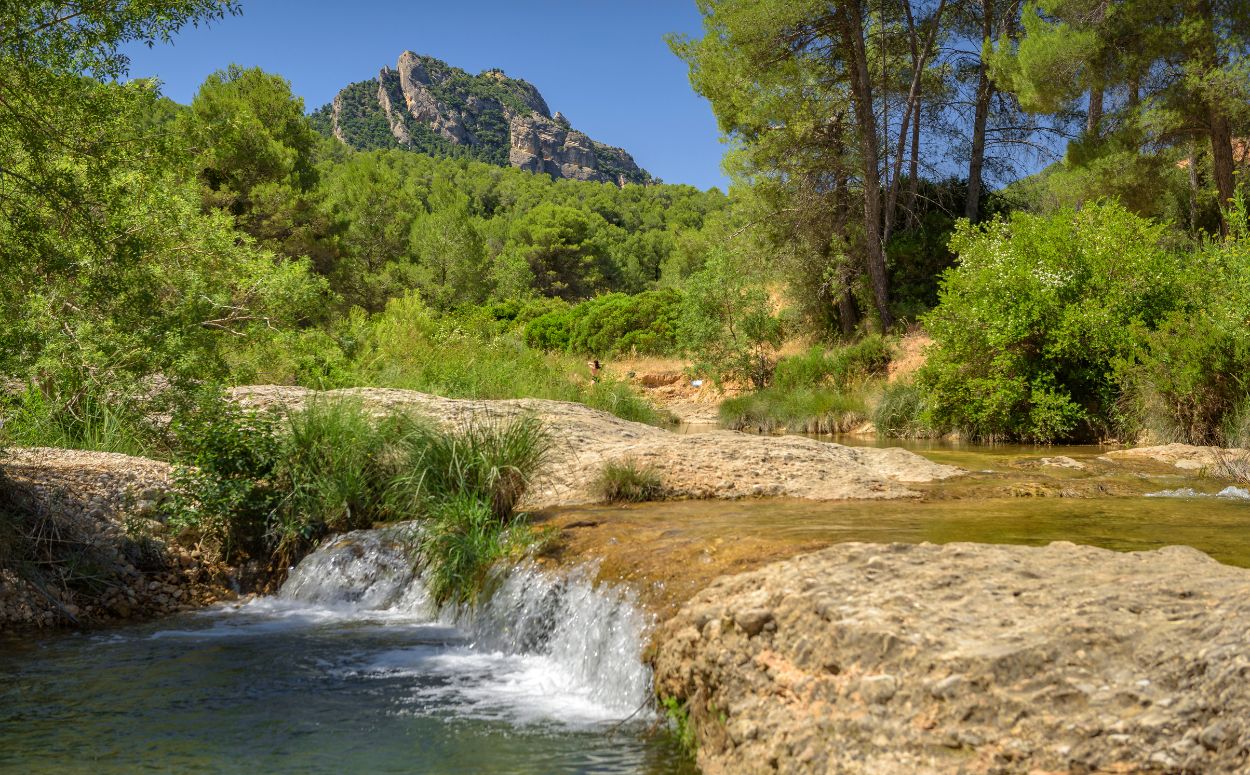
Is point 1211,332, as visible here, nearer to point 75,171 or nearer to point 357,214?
point 75,171

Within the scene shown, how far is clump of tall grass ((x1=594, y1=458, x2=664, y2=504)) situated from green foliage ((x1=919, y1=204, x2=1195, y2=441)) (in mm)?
9967

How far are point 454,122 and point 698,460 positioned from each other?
172 m

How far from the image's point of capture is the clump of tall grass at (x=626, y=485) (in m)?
9.47

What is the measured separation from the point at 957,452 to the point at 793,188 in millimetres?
15018

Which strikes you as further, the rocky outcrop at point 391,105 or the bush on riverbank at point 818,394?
the rocky outcrop at point 391,105

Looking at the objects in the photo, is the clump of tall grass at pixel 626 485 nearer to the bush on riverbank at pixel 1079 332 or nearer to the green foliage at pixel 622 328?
the bush on riverbank at pixel 1079 332

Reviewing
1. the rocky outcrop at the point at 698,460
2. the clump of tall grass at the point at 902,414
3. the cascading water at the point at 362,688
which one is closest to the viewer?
the cascading water at the point at 362,688

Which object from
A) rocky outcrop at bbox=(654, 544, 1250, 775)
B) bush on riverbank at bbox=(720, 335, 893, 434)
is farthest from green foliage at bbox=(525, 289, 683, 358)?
rocky outcrop at bbox=(654, 544, 1250, 775)

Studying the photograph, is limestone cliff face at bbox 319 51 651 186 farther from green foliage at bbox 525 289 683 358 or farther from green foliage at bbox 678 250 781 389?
green foliage at bbox 678 250 781 389

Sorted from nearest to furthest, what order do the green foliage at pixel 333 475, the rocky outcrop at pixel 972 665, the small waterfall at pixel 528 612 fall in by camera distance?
the rocky outcrop at pixel 972 665, the small waterfall at pixel 528 612, the green foliage at pixel 333 475

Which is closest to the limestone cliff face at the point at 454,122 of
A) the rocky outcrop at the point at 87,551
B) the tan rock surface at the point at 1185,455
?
the tan rock surface at the point at 1185,455

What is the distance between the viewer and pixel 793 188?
94.8 ft

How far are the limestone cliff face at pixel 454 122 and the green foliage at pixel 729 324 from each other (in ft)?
396

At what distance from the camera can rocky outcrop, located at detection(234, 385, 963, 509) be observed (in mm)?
9695
